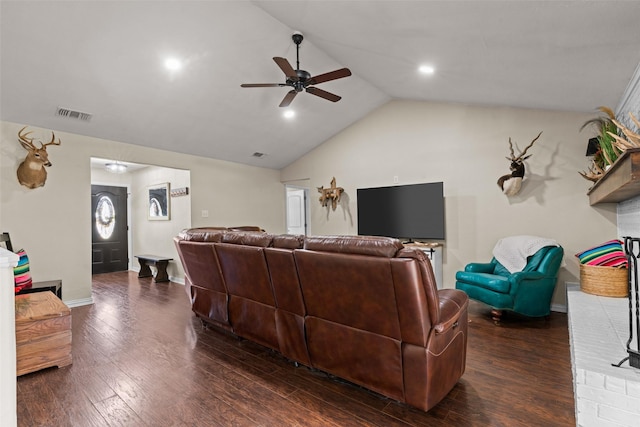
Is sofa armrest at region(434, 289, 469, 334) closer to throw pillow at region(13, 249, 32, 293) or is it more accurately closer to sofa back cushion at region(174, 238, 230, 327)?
sofa back cushion at region(174, 238, 230, 327)

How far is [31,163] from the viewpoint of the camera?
3.83m

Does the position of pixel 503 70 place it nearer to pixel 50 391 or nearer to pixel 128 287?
pixel 50 391

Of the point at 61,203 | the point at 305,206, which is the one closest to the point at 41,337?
the point at 61,203

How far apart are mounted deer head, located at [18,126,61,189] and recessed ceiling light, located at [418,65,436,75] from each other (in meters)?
4.61

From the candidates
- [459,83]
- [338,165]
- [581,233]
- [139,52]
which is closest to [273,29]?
[139,52]

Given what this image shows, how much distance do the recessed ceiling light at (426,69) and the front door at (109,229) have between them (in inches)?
279

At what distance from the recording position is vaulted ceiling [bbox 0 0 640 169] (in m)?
2.31

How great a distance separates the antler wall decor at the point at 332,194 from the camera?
6.12 meters

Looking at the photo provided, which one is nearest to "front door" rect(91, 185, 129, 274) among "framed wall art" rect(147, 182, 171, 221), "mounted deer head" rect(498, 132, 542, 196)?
"framed wall art" rect(147, 182, 171, 221)

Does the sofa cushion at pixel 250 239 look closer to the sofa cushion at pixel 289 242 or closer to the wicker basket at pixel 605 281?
the sofa cushion at pixel 289 242

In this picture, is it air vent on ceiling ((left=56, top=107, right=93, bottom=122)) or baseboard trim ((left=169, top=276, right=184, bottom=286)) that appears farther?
baseboard trim ((left=169, top=276, right=184, bottom=286))

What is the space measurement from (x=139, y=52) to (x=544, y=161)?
4.98m

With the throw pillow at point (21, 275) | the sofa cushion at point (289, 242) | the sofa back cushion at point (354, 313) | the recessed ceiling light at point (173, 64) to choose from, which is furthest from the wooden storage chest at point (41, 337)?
the recessed ceiling light at point (173, 64)

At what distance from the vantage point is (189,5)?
2.88 metres
